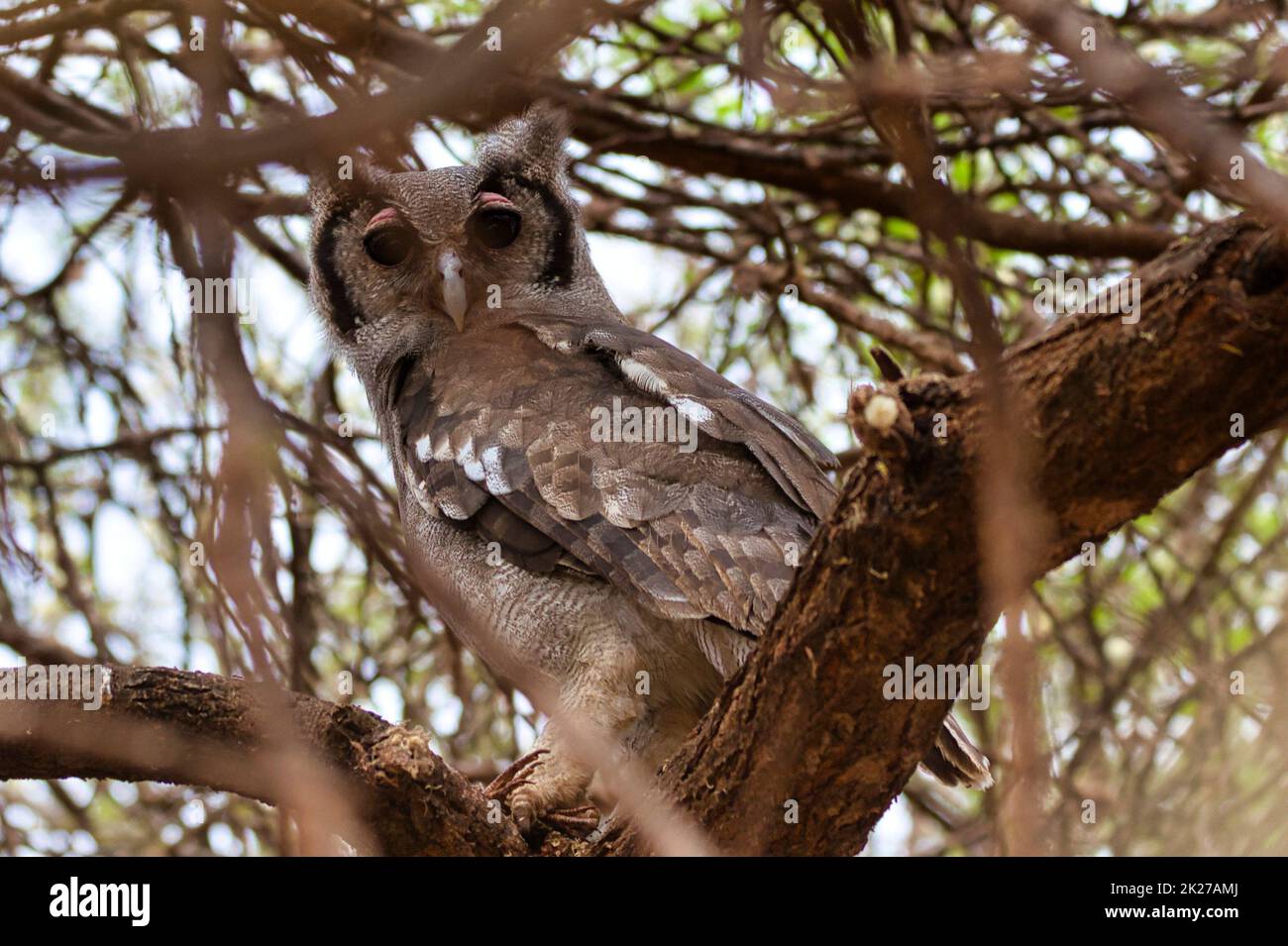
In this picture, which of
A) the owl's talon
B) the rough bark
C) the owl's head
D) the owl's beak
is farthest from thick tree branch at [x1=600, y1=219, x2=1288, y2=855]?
the owl's head

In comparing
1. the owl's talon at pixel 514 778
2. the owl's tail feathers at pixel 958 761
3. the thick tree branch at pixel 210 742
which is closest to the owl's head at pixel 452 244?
the owl's talon at pixel 514 778

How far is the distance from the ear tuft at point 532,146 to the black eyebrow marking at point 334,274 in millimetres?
653

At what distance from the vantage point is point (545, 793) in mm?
3988

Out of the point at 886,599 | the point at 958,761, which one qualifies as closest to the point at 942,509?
the point at 886,599

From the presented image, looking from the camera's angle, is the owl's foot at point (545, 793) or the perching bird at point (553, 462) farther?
the perching bird at point (553, 462)

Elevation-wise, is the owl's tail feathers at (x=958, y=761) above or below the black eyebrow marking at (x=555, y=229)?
below

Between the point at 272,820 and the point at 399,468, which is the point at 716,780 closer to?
the point at 399,468

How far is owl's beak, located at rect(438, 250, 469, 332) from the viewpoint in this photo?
5.07m

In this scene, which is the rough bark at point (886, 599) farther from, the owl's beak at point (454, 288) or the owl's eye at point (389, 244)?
the owl's eye at point (389, 244)

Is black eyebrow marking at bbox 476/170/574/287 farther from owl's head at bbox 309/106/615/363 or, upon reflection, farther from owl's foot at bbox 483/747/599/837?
owl's foot at bbox 483/747/599/837

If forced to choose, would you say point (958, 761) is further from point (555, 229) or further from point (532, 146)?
point (532, 146)

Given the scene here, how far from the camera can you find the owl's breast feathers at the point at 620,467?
4.08 m
